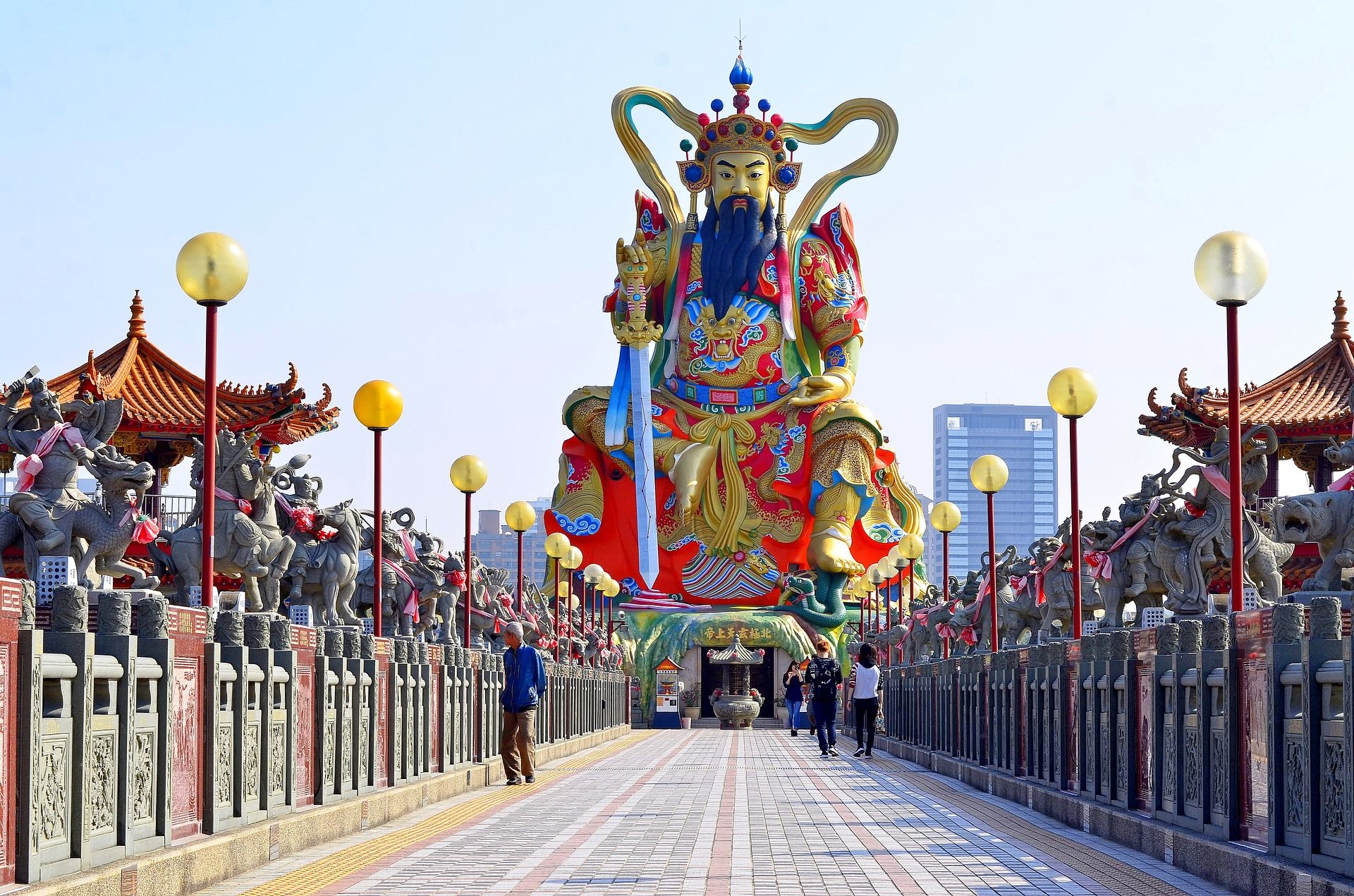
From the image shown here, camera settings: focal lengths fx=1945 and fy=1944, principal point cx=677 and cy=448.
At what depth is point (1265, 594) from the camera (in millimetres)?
20266

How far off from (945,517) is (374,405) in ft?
54.1

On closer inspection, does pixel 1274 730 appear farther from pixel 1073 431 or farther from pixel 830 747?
pixel 830 747

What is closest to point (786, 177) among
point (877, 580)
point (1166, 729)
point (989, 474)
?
point (877, 580)

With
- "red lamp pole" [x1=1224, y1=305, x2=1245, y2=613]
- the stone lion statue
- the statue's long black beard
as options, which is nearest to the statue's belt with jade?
the statue's long black beard

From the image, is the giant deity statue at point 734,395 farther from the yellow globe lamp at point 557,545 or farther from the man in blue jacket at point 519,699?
the man in blue jacket at point 519,699

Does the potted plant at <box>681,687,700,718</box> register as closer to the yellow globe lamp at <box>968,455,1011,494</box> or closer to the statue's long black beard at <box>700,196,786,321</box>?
the statue's long black beard at <box>700,196,786,321</box>

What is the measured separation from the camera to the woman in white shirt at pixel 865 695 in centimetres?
2746

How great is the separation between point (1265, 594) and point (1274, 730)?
10876mm

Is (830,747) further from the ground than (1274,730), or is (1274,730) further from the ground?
(1274,730)

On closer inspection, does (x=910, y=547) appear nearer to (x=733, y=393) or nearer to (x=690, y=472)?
(x=690, y=472)

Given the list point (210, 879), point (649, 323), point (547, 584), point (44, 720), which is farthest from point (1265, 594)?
point (649, 323)

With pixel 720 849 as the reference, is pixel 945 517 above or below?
above

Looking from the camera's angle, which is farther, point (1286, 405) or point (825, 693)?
point (1286, 405)

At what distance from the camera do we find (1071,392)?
63.1 feet
